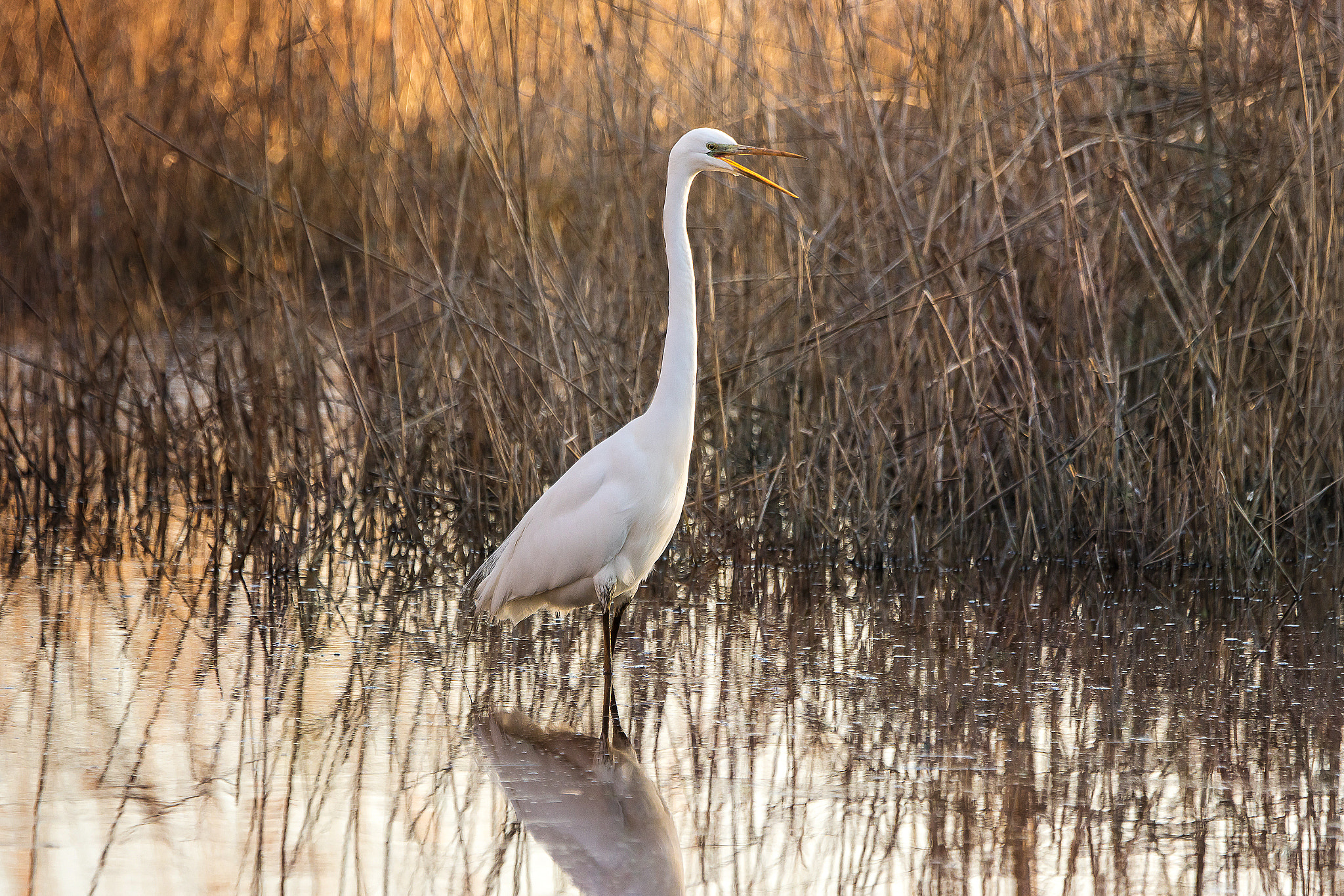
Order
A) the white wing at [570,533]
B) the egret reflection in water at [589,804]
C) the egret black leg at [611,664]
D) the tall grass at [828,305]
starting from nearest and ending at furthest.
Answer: the egret reflection in water at [589,804], the egret black leg at [611,664], the white wing at [570,533], the tall grass at [828,305]

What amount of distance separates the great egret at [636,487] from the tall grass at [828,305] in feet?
3.21

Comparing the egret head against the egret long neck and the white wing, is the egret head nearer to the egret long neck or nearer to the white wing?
the egret long neck

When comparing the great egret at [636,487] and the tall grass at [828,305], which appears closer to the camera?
the great egret at [636,487]

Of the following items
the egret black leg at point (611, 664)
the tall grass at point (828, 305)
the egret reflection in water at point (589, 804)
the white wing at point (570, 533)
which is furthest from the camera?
the tall grass at point (828, 305)

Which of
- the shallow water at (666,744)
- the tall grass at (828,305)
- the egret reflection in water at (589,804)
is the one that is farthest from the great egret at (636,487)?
the tall grass at (828,305)

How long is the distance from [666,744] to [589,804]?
44cm

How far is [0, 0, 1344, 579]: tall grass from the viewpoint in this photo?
16.4ft

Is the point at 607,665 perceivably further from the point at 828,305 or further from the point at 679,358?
the point at 828,305

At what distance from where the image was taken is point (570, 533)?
390 cm

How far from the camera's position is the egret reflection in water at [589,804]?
2.65 m

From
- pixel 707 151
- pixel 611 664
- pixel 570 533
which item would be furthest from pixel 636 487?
pixel 707 151

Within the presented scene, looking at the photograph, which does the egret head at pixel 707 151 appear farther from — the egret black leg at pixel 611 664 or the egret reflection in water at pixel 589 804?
the egret reflection in water at pixel 589 804

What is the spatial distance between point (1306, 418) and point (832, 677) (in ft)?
7.05

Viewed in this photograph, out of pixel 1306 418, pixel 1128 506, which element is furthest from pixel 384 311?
pixel 1306 418
